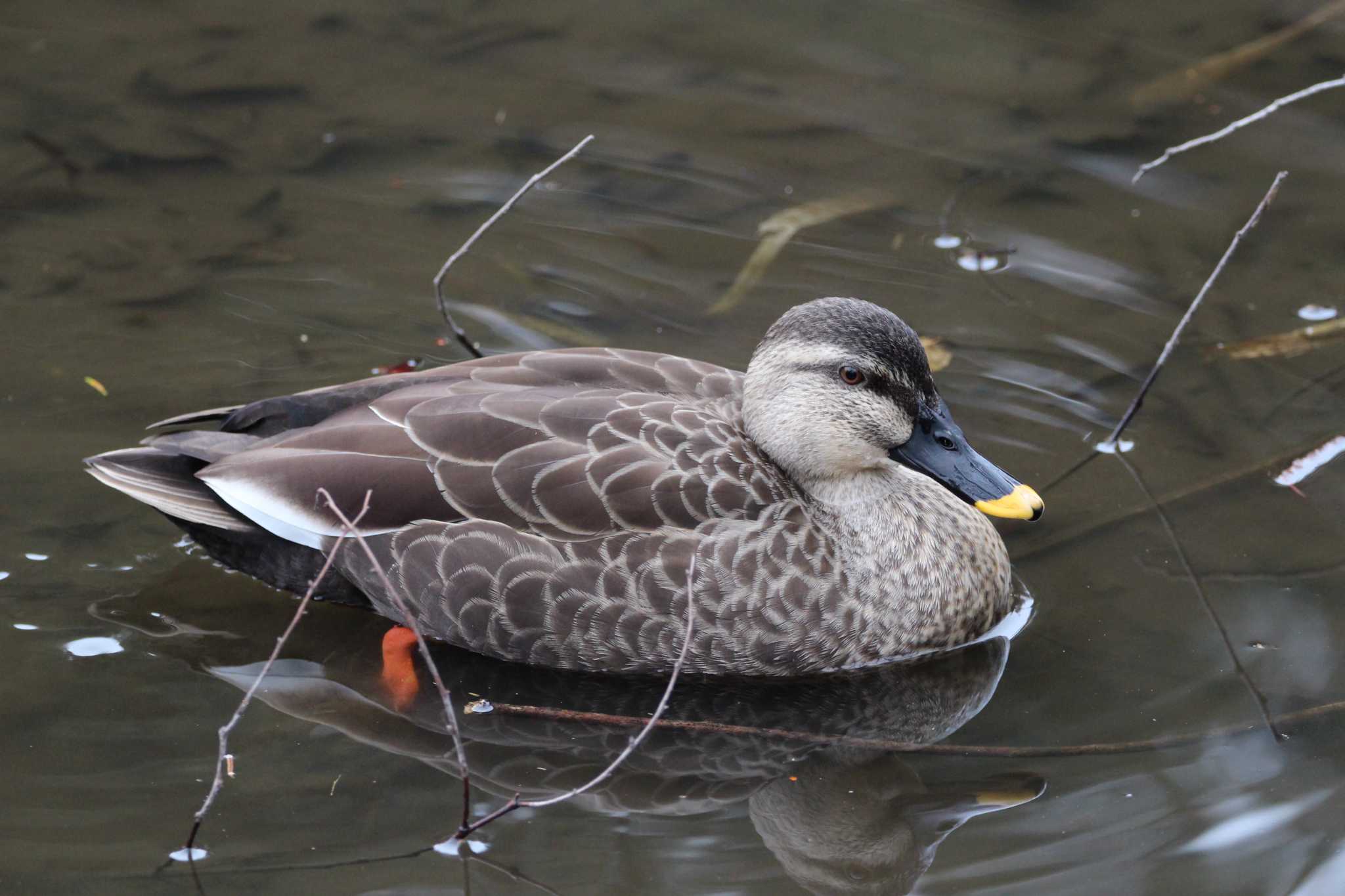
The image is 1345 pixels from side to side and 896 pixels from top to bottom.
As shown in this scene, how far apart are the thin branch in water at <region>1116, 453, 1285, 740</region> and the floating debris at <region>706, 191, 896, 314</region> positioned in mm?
2224

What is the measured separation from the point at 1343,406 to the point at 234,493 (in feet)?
16.3

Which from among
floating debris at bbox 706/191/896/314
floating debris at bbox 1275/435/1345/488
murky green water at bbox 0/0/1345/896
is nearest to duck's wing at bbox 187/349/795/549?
murky green water at bbox 0/0/1345/896

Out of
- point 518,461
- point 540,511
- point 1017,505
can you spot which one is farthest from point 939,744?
point 518,461

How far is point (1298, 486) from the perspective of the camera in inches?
284

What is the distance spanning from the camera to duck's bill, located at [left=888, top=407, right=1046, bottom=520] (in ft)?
20.4

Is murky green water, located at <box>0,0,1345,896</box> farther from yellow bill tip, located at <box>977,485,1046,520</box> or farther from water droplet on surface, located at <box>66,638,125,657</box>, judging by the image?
yellow bill tip, located at <box>977,485,1046,520</box>

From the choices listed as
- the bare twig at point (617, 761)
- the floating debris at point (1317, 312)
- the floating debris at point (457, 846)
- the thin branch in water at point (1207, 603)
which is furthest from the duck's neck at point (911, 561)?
the floating debris at point (1317, 312)

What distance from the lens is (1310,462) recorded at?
7.34 m

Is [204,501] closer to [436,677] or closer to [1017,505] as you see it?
[436,677]

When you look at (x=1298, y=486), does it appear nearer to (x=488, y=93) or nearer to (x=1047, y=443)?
(x=1047, y=443)

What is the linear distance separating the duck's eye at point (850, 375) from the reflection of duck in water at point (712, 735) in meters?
1.14

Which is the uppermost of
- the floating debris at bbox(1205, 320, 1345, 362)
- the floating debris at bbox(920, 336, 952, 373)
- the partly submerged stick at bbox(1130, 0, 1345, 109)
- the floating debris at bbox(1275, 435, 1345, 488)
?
the partly submerged stick at bbox(1130, 0, 1345, 109)

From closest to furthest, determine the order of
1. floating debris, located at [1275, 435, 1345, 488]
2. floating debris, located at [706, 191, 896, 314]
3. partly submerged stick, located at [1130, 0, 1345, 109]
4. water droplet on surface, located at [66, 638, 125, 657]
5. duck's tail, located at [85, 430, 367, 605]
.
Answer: water droplet on surface, located at [66, 638, 125, 657]
duck's tail, located at [85, 430, 367, 605]
floating debris, located at [1275, 435, 1345, 488]
floating debris, located at [706, 191, 896, 314]
partly submerged stick, located at [1130, 0, 1345, 109]

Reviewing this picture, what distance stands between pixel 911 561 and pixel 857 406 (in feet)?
2.16
